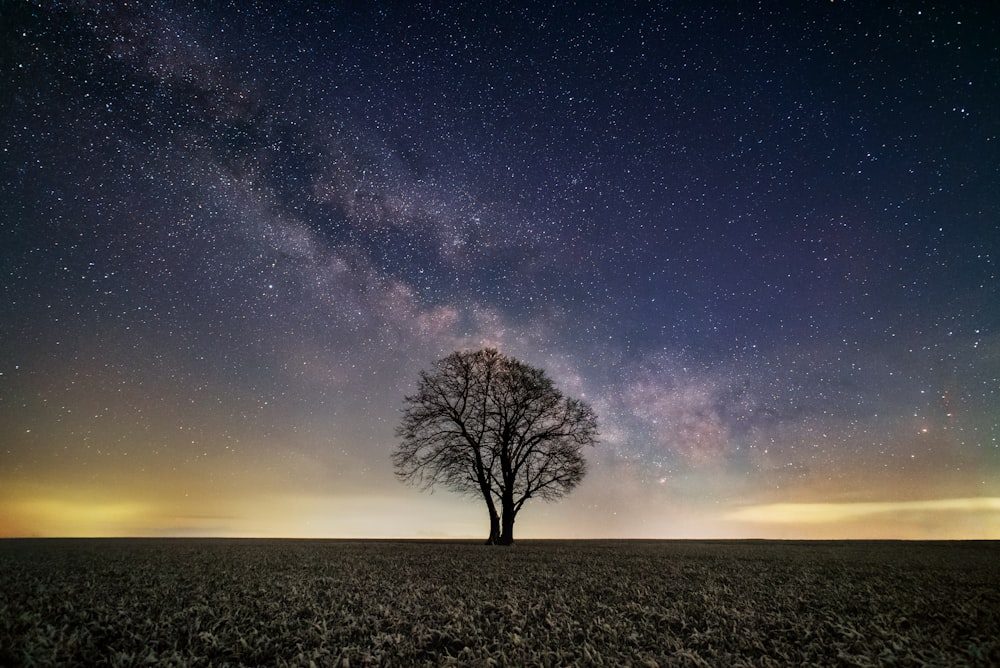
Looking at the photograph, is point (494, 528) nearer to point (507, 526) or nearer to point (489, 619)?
point (507, 526)

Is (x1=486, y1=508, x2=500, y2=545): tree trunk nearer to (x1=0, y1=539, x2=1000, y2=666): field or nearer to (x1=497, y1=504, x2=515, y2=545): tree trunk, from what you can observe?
(x1=497, y1=504, x2=515, y2=545): tree trunk

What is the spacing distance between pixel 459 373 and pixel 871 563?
2447 cm

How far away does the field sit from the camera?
21.9 ft

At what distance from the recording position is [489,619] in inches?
331

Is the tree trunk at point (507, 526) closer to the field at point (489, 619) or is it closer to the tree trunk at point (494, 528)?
the tree trunk at point (494, 528)

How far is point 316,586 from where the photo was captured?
11.3 m

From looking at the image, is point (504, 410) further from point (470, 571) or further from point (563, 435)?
point (470, 571)

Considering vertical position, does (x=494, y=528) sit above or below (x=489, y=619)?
above

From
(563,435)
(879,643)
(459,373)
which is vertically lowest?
(879,643)

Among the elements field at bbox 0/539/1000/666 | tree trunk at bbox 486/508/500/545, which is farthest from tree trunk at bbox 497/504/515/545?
field at bbox 0/539/1000/666

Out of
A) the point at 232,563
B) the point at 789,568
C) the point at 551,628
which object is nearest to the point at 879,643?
the point at 551,628

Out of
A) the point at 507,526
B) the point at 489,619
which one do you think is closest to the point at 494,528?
the point at 507,526

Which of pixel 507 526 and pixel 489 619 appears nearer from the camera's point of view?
pixel 489 619

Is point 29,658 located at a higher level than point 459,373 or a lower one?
lower
